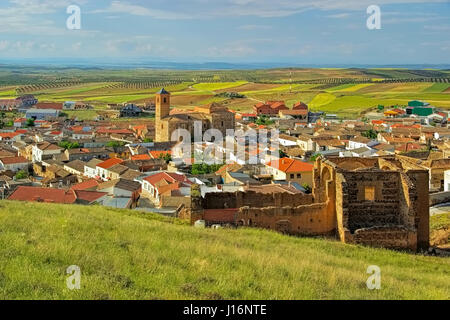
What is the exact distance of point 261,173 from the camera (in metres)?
40.6

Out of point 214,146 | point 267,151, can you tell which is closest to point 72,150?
point 214,146

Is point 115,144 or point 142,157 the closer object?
point 142,157

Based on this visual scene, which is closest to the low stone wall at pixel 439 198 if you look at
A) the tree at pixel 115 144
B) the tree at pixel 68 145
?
the tree at pixel 115 144

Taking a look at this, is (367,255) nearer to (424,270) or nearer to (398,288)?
(424,270)

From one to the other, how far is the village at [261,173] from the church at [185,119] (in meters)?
0.17

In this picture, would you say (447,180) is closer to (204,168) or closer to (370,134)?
(204,168)

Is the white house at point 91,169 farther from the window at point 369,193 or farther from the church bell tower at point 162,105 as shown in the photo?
the window at point 369,193

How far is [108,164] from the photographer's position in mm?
42844

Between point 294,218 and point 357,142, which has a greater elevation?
point 294,218

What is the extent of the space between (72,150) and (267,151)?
65.4 feet

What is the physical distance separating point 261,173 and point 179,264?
102 feet

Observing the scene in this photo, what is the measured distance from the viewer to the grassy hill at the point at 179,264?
8.17 metres

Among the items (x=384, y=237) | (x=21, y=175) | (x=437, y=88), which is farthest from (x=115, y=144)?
(x=437, y=88)

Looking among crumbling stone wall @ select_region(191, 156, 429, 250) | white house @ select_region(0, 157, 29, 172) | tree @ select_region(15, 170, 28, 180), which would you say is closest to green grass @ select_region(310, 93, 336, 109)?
white house @ select_region(0, 157, 29, 172)
